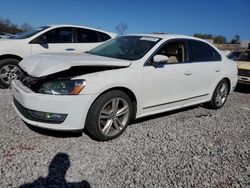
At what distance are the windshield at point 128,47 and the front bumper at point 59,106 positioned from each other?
1.22 m

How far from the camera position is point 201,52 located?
206 inches

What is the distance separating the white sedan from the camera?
3.30m

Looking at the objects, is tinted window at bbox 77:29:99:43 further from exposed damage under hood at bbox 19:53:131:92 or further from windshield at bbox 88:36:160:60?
exposed damage under hood at bbox 19:53:131:92

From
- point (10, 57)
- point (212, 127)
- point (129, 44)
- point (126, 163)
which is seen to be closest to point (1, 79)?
point (10, 57)

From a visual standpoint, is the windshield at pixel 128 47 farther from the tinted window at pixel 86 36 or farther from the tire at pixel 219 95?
the tinted window at pixel 86 36

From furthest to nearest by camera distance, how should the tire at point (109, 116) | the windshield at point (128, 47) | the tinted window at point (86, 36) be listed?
1. the tinted window at point (86, 36)
2. the windshield at point (128, 47)
3. the tire at point (109, 116)

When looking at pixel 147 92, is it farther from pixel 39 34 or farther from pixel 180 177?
pixel 39 34

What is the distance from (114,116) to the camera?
3756mm

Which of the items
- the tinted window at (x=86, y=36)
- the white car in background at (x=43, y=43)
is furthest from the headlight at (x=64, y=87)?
the tinted window at (x=86, y=36)

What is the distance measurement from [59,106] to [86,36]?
469 cm

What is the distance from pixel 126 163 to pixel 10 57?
4.65 meters

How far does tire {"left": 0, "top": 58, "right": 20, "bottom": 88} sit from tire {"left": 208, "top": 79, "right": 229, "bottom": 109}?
4568 millimetres

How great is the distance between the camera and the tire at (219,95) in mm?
5629

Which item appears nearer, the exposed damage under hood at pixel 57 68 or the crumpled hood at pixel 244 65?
the exposed damage under hood at pixel 57 68
